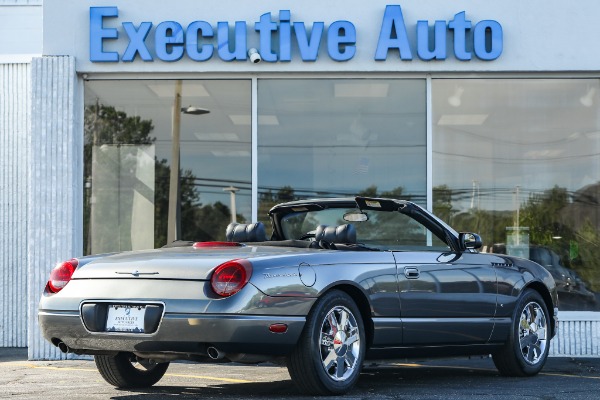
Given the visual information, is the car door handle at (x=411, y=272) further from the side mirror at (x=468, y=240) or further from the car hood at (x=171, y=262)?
the car hood at (x=171, y=262)

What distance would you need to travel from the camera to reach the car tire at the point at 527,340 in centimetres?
909

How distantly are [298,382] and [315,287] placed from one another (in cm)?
61

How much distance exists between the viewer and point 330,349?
7324 mm

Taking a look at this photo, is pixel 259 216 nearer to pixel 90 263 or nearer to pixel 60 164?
pixel 60 164

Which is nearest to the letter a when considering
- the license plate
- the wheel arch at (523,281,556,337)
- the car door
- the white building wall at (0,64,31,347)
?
the wheel arch at (523,281,556,337)

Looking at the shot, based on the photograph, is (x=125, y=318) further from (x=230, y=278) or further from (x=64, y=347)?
(x=230, y=278)

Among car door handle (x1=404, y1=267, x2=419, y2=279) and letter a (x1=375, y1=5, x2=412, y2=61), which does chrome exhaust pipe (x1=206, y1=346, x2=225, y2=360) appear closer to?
car door handle (x1=404, y1=267, x2=419, y2=279)

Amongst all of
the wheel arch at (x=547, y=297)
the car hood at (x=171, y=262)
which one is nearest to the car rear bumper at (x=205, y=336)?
the car hood at (x=171, y=262)

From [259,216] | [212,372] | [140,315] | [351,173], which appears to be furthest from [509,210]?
[140,315]

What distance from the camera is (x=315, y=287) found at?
7207 millimetres

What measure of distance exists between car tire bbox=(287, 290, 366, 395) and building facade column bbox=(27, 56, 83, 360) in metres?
5.38

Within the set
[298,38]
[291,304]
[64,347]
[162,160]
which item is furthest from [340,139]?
[64,347]

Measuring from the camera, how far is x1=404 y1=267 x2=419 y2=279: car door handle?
808 centimetres

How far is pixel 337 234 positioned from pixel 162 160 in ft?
16.5
